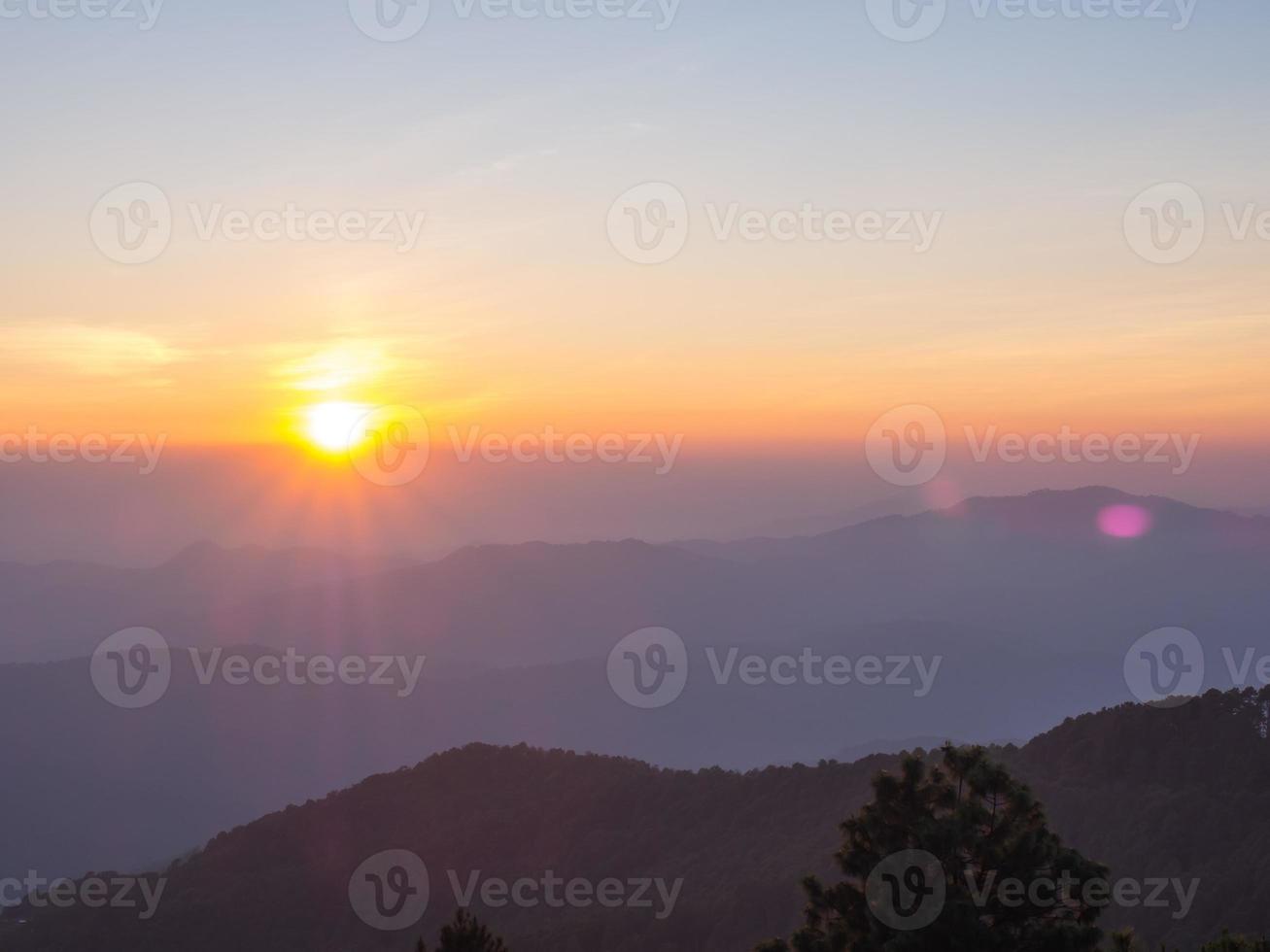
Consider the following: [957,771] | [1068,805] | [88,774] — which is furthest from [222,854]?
[88,774]

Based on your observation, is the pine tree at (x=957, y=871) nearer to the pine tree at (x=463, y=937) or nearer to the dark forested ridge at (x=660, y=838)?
the pine tree at (x=463, y=937)

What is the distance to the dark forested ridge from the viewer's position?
33.3 meters

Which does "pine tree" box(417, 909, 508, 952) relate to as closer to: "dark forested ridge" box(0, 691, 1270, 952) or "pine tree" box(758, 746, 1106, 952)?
"pine tree" box(758, 746, 1106, 952)

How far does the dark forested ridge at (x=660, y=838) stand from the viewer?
33312mm

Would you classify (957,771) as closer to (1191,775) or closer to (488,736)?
(1191,775)

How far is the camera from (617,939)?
3588 cm

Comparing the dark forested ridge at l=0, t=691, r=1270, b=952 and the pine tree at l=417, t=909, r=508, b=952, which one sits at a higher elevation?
the dark forested ridge at l=0, t=691, r=1270, b=952

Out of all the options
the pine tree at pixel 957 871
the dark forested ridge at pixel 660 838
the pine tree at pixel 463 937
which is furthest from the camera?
the dark forested ridge at pixel 660 838

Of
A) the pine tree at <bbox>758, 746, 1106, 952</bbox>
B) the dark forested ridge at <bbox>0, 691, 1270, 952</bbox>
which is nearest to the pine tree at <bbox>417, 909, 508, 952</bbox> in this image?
the pine tree at <bbox>758, 746, 1106, 952</bbox>

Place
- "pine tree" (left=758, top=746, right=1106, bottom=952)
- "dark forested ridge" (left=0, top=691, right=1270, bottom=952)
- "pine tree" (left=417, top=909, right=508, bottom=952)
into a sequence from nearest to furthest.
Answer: "pine tree" (left=758, top=746, right=1106, bottom=952) → "pine tree" (left=417, top=909, right=508, bottom=952) → "dark forested ridge" (left=0, top=691, right=1270, bottom=952)

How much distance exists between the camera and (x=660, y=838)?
1747 inches

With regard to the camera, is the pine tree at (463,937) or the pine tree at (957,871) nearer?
the pine tree at (957,871)

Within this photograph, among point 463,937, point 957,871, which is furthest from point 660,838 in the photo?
point 957,871

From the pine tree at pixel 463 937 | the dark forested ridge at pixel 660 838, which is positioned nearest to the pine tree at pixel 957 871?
the pine tree at pixel 463 937
